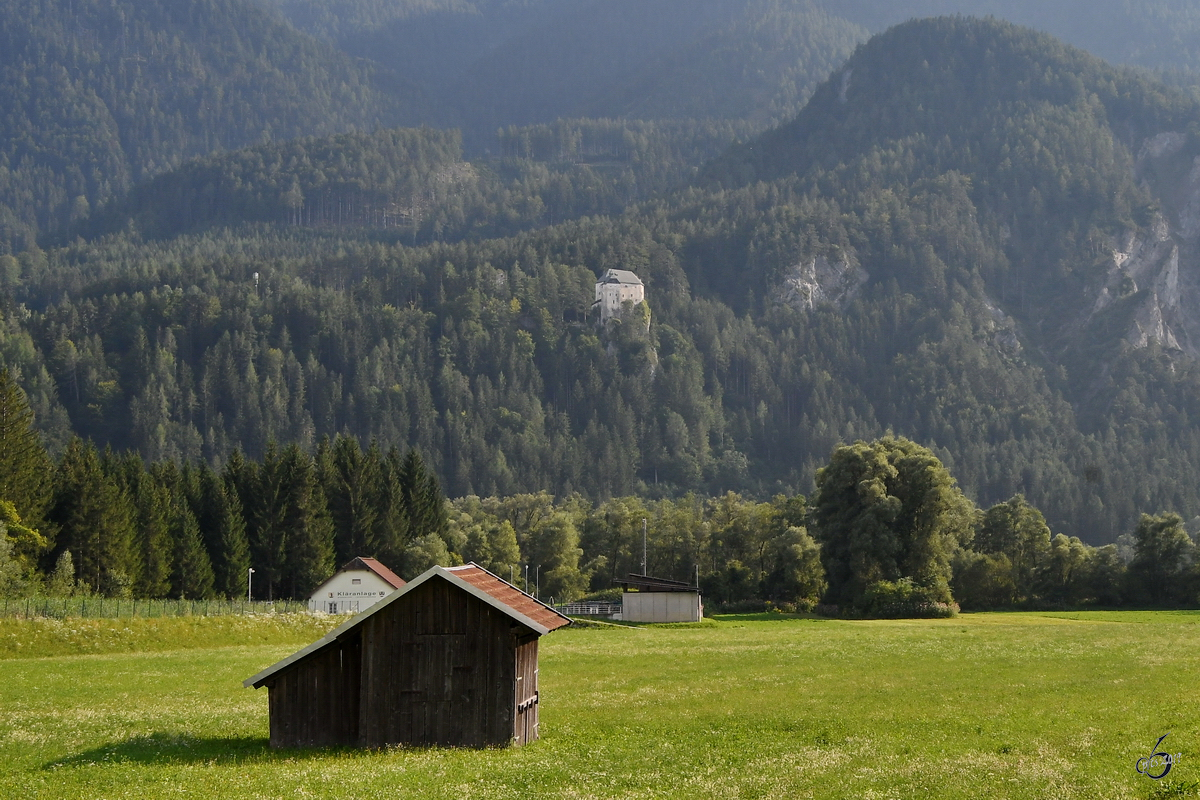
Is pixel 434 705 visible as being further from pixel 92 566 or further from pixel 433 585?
pixel 92 566

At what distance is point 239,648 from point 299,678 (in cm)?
3779

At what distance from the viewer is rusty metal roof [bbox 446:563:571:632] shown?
32.9m

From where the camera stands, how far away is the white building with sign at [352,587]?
338ft

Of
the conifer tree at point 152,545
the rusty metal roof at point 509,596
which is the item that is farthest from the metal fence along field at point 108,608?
the rusty metal roof at point 509,596

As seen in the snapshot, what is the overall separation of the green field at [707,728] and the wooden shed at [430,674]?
87 cm

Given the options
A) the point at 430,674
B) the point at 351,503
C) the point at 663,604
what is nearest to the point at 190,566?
the point at 351,503

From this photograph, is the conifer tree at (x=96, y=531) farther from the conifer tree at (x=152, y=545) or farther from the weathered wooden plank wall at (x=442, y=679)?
the weathered wooden plank wall at (x=442, y=679)

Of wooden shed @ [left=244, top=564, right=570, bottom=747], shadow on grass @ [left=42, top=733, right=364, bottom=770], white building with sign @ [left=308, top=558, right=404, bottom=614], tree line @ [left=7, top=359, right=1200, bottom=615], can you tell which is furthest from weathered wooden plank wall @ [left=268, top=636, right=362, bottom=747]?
white building with sign @ [left=308, top=558, right=404, bottom=614]

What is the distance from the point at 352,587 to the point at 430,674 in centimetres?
7433

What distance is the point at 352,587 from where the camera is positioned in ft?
342

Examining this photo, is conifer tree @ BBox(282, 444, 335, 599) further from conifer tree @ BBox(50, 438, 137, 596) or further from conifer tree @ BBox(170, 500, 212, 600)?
conifer tree @ BBox(50, 438, 137, 596)

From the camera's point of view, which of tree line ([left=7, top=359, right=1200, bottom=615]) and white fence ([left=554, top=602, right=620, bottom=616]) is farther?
white fence ([left=554, top=602, right=620, bottom=616])

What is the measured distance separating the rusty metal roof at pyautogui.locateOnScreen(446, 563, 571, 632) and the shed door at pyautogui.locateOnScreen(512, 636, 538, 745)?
66 cm

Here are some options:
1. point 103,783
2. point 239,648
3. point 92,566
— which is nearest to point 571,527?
point 92,566
